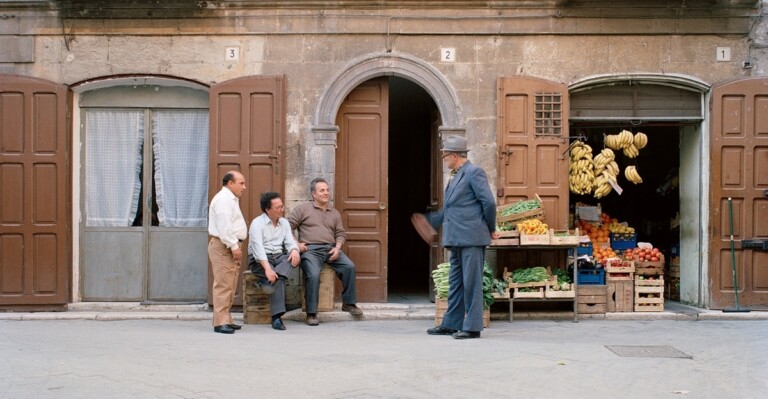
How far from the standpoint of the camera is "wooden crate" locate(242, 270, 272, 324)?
1002cm

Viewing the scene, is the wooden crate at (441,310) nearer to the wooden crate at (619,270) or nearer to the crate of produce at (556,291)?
the crate of produce at (556,291)

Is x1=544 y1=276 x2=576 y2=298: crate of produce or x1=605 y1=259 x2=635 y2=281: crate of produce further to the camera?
x1=605 y1=259 x2=635 y2=281: crate of produce

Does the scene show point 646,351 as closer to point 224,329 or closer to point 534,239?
point 534,239

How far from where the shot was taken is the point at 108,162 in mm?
11430

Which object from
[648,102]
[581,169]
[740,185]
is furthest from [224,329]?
[740,185]

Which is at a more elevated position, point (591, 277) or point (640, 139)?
point (640, 139)

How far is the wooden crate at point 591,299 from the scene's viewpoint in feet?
34.3

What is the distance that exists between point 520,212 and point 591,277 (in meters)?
1.33

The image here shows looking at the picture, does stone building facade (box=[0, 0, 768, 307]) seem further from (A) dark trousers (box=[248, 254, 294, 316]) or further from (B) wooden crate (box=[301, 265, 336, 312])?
(A) dark trousers (box=[248, 254, 294, 316])

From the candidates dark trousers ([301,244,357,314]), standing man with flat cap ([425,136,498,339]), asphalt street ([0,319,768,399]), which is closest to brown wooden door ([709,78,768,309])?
asphalt street ([0,319,768,399])

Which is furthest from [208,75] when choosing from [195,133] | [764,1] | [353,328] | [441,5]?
[764,1]

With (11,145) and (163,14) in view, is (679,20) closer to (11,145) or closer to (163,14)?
(163,14)

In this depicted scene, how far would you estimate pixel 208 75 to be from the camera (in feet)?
36.3

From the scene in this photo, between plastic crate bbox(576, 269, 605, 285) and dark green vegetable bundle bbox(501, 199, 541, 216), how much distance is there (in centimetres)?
110
